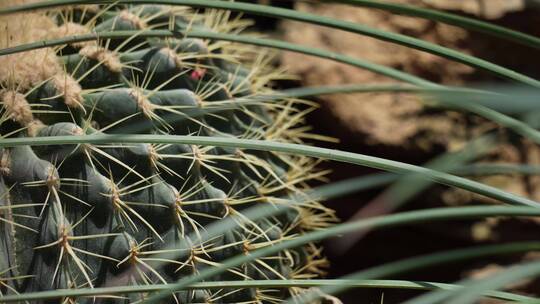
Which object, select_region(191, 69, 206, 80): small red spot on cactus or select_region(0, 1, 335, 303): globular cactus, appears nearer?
select_region(0, 1, 335, 303): globular cactus

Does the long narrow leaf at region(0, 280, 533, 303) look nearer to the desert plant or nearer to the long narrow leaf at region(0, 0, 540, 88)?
the desert plant

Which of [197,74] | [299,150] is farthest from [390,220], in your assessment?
[197,74]

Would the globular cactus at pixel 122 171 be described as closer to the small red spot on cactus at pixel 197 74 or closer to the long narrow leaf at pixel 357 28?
the small red spot on cactus at pixel 197 74

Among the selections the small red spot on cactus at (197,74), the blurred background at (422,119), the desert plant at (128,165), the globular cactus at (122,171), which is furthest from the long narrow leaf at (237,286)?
the blurred background at (422,119)

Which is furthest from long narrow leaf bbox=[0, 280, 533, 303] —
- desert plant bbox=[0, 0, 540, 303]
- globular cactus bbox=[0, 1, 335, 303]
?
globular cactus bbox=[0, 1, 335, 303]

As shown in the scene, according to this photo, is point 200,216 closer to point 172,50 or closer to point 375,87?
point 172,50

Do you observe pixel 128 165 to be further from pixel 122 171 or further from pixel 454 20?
pixel 454 20

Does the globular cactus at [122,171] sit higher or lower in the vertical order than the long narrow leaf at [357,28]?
lower
